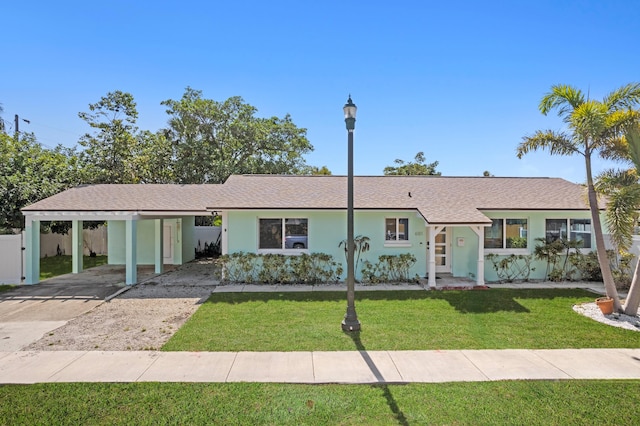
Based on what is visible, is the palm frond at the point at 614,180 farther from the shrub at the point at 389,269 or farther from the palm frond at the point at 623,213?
the shrub at the point at 389,269

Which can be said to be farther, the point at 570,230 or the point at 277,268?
the point at 570,230

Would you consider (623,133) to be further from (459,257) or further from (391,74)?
(391,74)

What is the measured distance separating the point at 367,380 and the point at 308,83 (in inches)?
530

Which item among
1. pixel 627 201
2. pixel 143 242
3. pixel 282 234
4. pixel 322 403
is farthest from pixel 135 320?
pixel 627 201

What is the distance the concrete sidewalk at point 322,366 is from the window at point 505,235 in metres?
6.94

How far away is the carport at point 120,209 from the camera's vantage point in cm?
1288

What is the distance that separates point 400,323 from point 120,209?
10.7m

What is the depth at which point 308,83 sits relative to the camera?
16031mm

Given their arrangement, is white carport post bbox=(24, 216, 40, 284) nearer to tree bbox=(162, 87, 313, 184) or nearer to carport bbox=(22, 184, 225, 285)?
carport bbox=(22, 184, 225, 285)

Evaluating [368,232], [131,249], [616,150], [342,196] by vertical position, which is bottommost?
[131,249]

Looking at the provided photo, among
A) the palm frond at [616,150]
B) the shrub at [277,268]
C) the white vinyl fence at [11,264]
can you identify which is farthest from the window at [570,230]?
the white vinyl fence at [11,264]

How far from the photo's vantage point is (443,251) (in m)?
14.2

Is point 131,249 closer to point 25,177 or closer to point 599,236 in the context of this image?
point 25,177

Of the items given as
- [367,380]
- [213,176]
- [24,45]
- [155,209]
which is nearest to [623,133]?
[367,380]
